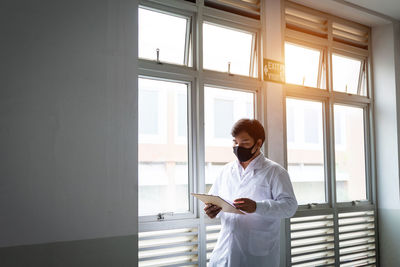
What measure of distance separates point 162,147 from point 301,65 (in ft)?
7.23

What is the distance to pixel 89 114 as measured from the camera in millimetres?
2529

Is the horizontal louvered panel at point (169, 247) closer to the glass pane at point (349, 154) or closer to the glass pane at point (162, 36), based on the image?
the glass pane at point (162, 36)

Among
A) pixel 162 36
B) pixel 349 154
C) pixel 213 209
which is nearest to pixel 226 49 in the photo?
pixel 162 36

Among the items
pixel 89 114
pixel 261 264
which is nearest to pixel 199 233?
pixel 261 264

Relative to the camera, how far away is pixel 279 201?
8.84 feet

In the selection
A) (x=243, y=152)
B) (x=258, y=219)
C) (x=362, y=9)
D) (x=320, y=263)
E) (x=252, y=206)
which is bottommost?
(x=320, y=263)

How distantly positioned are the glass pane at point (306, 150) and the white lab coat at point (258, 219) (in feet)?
5.07

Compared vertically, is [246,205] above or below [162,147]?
below

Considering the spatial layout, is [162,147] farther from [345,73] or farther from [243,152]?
[345,73]

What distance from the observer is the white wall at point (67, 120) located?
89.0 inches

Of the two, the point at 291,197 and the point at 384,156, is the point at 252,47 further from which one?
the point at 384,156

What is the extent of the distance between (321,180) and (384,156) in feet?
3.42

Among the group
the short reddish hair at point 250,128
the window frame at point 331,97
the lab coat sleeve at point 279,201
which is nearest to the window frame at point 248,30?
the window frame at point 331,97

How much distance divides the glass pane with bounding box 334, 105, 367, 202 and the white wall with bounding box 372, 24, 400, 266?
9.0 inches
